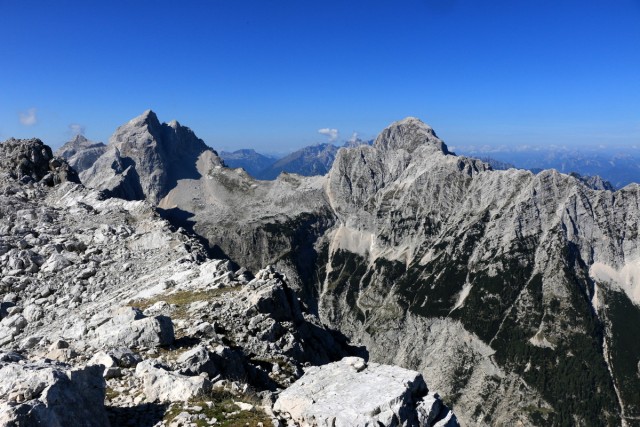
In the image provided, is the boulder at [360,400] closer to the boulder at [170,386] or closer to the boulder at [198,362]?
the boulder at [170,386]

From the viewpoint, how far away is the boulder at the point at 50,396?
476 inches

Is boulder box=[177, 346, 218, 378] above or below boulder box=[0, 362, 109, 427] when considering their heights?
below

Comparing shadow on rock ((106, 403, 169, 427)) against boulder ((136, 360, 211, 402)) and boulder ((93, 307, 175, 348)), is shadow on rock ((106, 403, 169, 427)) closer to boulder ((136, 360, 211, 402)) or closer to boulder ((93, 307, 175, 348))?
boulder ((136, 360, 211, 402))

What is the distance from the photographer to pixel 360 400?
54.3 ft

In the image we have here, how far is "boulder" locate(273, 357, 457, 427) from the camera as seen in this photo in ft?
51.6

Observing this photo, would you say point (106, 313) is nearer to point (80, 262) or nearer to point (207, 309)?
point (207, 309)

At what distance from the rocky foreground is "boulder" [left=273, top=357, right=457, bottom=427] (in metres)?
0.05

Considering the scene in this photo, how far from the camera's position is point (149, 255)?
159ft

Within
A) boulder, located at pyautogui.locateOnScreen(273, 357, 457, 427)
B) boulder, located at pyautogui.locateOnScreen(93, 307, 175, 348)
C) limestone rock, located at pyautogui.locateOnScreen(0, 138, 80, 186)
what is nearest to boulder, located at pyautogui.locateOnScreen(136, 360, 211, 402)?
boulder, located at pyautogui.locateOnScreen(273, 357, 457, 427)

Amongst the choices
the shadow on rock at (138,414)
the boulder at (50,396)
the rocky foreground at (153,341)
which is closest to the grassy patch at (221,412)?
the rocky foreground at (153,341)

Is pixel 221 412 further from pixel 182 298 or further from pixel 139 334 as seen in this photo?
pixel 182 298

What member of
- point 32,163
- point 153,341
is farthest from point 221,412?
point 32,163

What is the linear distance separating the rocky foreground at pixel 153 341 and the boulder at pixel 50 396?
0.12 feet

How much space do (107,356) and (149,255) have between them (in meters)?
29.5
